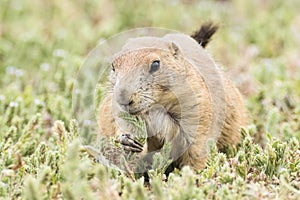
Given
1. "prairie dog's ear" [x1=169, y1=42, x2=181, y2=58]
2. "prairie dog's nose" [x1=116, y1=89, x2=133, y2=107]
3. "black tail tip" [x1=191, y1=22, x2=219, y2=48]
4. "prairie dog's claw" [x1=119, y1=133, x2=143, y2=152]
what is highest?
"black tail tip" [x1=191, y1=22, x2=219, y2=48]

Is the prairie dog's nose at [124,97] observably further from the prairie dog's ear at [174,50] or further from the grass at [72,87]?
the prairie dog's ear at [174,50]

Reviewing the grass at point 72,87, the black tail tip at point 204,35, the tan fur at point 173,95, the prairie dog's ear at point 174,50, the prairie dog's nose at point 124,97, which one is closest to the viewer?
the grass at point 72,87

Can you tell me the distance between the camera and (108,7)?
8359 mm

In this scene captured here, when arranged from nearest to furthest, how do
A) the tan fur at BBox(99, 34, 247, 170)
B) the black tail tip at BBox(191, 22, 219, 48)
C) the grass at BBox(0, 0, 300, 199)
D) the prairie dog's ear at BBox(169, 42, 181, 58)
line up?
1. the grass at BBox(0, 0, 300, 199)
2. the tan fur at BBox(99, 34, 247, 170)
3. the prairie dog's ear at BBox(169, 42, 181, 58)
4. the black tail tip at BBox(191, 22, 219, 48)

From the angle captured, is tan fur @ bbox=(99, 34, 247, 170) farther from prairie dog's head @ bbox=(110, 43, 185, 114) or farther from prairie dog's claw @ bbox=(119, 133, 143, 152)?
prairie dog's claw @ bbox=(119, 133, 143, 152)

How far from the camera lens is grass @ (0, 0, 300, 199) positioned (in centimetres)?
305

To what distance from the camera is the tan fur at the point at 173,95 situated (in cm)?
342

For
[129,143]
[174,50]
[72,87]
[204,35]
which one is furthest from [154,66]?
[72,87]

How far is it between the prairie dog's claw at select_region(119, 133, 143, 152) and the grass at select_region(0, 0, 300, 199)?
16 cm

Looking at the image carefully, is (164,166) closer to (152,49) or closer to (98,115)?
(152,49)

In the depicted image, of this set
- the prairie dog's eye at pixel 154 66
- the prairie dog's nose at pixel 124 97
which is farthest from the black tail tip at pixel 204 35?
the prairie dog's nose at pixel 124 97

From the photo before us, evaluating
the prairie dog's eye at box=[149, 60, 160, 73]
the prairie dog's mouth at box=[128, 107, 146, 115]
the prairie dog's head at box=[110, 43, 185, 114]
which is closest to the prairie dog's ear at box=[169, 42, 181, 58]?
the prairie dog's head at box=[110, 43, 185, 114]

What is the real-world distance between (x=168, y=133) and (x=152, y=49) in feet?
1.60

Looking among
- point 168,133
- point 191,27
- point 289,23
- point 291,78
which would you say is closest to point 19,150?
point 168,133
